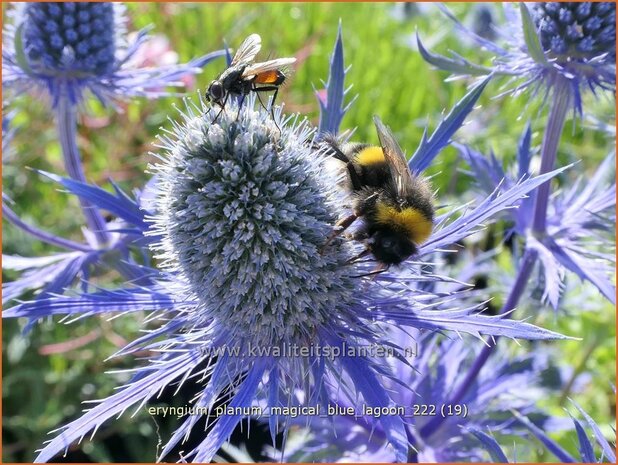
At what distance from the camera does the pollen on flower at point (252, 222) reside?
100cm

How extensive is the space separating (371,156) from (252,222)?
0.24m

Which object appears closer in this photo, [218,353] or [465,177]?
[218,353]

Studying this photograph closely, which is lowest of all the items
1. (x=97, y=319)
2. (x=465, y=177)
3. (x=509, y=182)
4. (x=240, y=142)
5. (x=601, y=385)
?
(x=601, y=385)

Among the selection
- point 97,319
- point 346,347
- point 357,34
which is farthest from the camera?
point 357,34

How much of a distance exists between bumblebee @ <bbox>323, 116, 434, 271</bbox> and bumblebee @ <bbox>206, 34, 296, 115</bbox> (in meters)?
0.19

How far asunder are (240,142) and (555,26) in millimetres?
779

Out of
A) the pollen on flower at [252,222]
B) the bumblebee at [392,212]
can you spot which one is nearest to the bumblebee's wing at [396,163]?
the bumblebee at [392,212]

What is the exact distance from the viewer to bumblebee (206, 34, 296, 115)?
1019 mm

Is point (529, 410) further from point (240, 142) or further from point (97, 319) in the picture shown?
point (97, 319)

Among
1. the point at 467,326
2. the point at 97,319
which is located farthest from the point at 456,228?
the point at 97,319

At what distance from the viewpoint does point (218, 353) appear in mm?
1100

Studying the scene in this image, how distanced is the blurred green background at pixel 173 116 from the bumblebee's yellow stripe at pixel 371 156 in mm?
394

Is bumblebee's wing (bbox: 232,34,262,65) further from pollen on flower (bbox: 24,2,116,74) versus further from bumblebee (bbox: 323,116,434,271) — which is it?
pollen on flower (bbox: 24,2,116,74)

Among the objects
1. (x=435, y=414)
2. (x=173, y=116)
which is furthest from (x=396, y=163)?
(x=173, y=116)
